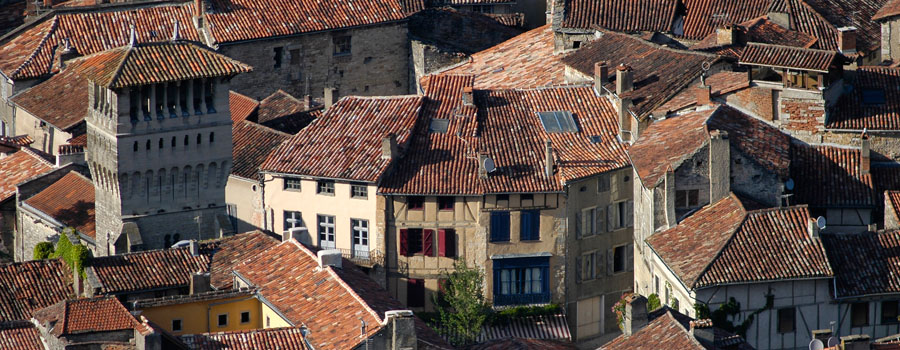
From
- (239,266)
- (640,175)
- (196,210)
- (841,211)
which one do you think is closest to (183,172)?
(196,210)

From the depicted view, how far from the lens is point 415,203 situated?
10356 cm

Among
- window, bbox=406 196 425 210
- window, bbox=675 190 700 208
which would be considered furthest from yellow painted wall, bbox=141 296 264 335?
window, bbox=675 190 700 208

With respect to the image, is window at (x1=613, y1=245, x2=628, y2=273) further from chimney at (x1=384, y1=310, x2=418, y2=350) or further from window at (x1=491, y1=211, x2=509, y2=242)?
chimney at (x1=384, y1=310, x2=418, y2=350)

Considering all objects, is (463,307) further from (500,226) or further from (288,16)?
(288,16)

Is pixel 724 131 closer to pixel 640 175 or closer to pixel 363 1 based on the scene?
pixel 640 175

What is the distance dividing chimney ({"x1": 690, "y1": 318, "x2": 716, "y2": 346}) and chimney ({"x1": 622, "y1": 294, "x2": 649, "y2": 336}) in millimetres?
3573

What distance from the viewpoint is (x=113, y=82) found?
10344 cm

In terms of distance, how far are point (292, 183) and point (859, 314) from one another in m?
27.2

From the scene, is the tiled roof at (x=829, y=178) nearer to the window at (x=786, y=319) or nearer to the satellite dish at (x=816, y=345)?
the window at (x=786, y=319)

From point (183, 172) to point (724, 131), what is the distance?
81.9 ft

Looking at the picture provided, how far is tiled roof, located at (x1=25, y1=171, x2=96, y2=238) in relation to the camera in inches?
4336

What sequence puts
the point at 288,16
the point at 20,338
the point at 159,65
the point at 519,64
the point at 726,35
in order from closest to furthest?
the point at 20,338, the point at 159,65, the point at 726,35, the point at 519,64, the point at 288,16

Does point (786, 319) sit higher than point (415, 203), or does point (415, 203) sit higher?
point (415, 203)

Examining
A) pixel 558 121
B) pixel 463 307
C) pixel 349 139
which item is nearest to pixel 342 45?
pixel 349 139
